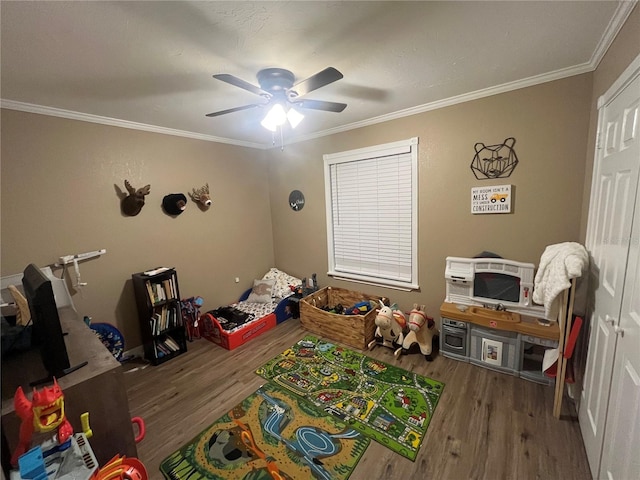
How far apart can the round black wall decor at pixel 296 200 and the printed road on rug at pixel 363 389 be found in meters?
1.94

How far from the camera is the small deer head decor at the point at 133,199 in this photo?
2.73 m

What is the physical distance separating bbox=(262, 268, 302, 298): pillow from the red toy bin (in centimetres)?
54

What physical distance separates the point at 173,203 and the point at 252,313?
1.67 meters

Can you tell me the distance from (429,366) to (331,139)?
9.25ft

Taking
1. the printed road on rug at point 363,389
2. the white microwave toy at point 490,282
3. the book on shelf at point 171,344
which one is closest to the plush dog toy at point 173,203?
the book on shelf at point 171,344

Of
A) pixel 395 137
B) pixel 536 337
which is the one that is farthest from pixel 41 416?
pixel 395 137

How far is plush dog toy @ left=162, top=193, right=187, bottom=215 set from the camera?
121 inches

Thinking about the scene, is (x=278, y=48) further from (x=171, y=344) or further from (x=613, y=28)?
(x=171, y=344)

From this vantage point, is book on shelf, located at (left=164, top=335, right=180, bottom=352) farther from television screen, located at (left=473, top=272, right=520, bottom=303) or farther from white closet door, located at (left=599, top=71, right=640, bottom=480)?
white closet door, located at (left=599, top=71, right=640, bottom=480)

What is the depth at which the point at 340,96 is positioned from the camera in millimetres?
2363

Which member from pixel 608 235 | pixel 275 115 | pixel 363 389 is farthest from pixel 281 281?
pixel 608 235

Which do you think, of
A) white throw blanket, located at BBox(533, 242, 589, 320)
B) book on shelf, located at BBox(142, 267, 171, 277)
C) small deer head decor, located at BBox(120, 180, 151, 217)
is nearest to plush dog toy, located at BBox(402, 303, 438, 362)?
white throw blanket, located at BBox(533, 242, 589, 320)

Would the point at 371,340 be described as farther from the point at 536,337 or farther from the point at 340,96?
the point at 340,96

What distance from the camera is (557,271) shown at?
1742mm
